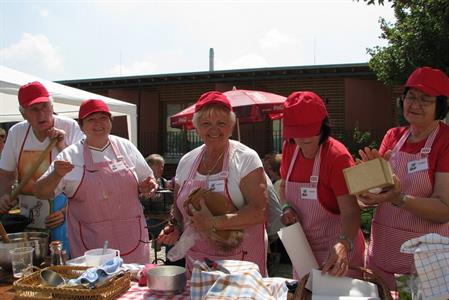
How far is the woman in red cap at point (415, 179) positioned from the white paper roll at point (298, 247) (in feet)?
1.06

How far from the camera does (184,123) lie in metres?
7.83

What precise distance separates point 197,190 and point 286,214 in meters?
0.44

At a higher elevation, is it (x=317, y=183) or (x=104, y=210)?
(x=317, y=183)

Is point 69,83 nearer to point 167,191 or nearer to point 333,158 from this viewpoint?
point 167,191

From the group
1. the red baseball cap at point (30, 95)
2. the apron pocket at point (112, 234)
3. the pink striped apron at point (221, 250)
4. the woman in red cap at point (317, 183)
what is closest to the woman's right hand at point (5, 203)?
the apron pocket at point (112, 234)

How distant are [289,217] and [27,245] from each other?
4.39 feet

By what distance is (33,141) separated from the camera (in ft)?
9.82

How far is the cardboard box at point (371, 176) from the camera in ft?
5.36

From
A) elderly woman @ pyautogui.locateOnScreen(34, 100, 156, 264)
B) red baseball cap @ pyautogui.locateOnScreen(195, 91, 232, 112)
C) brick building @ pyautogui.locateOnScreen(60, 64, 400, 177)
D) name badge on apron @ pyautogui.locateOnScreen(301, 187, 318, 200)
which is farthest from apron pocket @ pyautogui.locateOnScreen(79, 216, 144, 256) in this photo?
brick building @ pyautogui.locateOnScreen(60, 64, 400, 177)

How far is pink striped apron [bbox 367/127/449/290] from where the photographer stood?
1.94 meters

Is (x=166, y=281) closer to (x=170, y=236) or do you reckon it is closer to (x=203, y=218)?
(x=203, y=218)

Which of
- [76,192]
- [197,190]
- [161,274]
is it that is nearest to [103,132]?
[76,192]

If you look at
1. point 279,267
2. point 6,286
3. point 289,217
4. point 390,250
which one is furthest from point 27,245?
point 279,267

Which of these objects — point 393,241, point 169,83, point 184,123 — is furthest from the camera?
point 169,83
